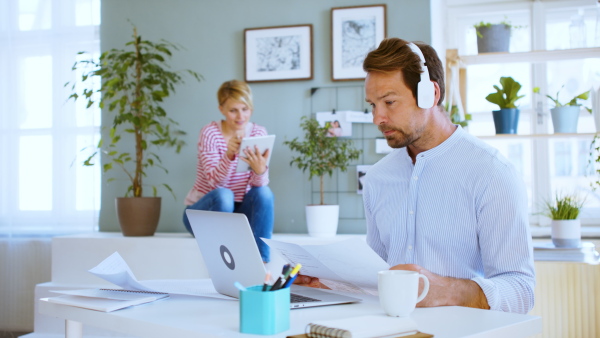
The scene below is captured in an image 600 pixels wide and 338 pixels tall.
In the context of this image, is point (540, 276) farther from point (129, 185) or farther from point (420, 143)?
point (129, 185)

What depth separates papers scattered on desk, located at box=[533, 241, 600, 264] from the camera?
2.63 m

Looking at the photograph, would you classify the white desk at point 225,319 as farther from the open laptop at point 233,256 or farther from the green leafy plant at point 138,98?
the green leafy plant at point 138,98

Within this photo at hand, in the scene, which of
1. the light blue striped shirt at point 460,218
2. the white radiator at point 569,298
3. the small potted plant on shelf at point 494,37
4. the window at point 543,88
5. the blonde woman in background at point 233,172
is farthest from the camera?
the window at point 543,88

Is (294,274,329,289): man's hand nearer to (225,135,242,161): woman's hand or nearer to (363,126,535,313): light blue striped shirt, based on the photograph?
(363,126,535,313): light blue striped shirt

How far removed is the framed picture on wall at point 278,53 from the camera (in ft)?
11.6

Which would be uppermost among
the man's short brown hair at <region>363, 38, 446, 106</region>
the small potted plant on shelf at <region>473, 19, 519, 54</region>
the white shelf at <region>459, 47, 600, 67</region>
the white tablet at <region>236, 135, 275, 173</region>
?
the small potted plant on shelf at <region>473, 19, 519, 54</region>

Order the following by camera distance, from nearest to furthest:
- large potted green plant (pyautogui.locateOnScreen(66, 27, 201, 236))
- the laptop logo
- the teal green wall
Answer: the laptop logo, large potted green plant (pyautogui.locateOnScreen(66, 27, 201, 236)), the teal green wall

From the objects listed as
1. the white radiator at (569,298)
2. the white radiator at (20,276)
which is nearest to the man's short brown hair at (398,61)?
the white radiator at (569,298)

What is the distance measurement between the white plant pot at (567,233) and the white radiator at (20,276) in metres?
2.96

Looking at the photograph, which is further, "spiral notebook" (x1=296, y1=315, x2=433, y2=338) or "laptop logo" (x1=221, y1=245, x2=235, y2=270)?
"laptop logo" (x1=221, y1=245, x2=235, y2=270)

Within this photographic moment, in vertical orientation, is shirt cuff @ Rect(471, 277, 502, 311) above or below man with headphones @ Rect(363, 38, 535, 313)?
below

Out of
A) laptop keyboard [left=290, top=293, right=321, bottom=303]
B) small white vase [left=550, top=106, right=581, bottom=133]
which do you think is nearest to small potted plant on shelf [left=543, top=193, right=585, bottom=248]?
small white vase [left=550, top=106, right=581, bottom=133]

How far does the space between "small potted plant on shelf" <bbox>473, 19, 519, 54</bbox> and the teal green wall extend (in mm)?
292

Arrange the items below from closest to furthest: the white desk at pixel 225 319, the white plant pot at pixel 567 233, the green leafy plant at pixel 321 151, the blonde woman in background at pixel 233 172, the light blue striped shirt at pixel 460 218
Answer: the white desk at pixel 225 319, the light blue striped shirt at pixel 460 218, the white plant pot at pixel 567 233, the blonde woman in background at pixel 233 172, the green leafy plant at pixel 321 151
